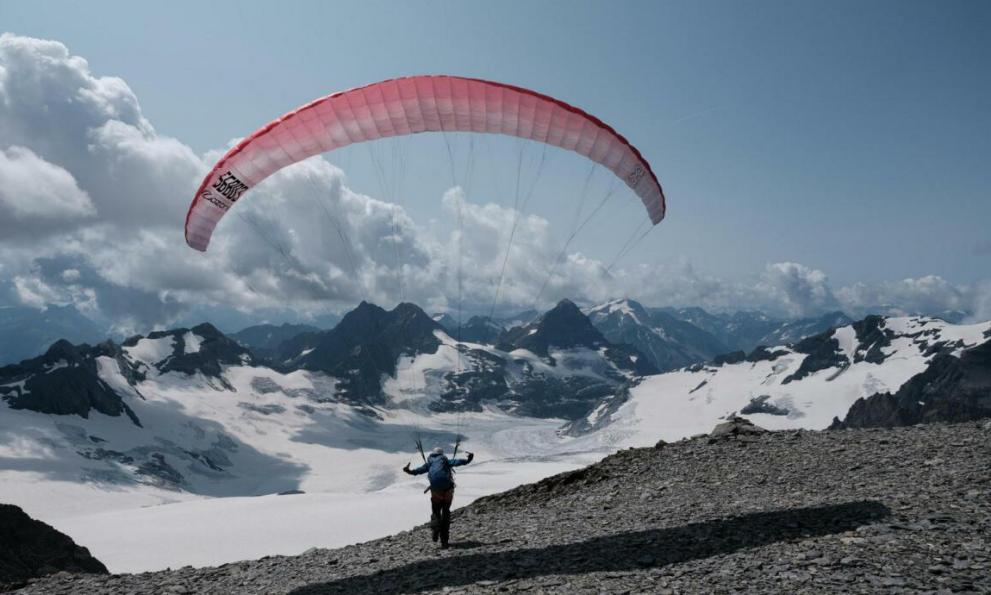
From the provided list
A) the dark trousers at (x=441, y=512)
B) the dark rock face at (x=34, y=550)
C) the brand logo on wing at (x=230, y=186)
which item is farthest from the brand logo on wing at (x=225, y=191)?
the dark rock face at (x=34, y=550)

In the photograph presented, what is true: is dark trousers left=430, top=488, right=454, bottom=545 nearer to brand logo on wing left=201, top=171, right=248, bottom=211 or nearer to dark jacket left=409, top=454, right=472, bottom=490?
dark jacket left=409, top=454, right=472, bottom=490

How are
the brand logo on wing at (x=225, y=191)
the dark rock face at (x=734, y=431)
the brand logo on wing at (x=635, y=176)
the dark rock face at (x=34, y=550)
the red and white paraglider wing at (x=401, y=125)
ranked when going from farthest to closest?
the dark rock face at (x=734, y=431), the dark rock face at (x=34, y=550), the brand logo on wing at (x=635, y=176), the brand logo on wing at (x=225, y=191), the red and white paraglider wing at (x=401, y=125)

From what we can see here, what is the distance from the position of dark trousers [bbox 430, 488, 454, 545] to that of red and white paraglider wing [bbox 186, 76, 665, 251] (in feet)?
36.4

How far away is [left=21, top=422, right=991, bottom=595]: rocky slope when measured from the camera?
9.30m

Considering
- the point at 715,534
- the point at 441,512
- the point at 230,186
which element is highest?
the point at 230,186

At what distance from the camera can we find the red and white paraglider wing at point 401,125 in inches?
→ 687

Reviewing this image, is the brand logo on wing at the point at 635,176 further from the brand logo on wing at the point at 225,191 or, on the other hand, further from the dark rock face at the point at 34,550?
the dark rock face at the point at 34,550

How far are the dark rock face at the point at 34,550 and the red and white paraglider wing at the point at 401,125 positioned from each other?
44.4 ft

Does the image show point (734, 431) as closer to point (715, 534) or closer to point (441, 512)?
point (715, 534)

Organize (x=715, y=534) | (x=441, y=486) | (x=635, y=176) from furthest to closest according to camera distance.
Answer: (x=635, y=176) < (x=441, y=486) < (x=715, y=534)

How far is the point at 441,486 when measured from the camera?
14656 millimetres

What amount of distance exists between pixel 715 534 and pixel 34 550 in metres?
25.6

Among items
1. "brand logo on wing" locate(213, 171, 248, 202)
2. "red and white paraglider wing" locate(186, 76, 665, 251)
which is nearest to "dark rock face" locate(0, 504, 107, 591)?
"red and white paraglider wing" locate(186, 76, 665, 251)

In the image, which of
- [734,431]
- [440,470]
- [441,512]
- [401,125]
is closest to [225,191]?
[401,125]
